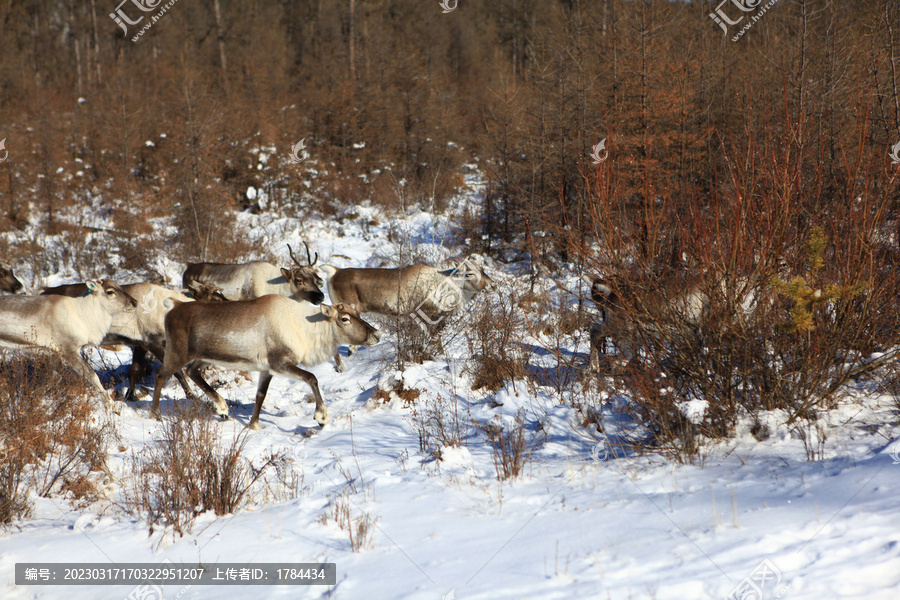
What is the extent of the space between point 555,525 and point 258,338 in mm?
4499

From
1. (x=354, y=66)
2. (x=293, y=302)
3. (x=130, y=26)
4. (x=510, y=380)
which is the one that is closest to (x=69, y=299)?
(x=293, y=302)

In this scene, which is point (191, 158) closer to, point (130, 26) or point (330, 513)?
point (330, 513)

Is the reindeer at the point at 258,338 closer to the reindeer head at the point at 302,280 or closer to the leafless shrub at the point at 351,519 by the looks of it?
the leafless shrub at the point at 351,519

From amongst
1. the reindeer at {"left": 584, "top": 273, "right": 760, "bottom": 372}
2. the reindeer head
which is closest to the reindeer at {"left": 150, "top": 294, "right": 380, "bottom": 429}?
the reindeer head

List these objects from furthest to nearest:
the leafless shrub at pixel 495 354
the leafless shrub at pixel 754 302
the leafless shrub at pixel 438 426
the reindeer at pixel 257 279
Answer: the reindeer at pixel 257 279, the leafless shrub at pixel 495 354, the leafless shrub at pixel 438 426, the leafless shrub at pixel 754 302

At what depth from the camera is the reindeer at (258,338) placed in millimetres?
7199

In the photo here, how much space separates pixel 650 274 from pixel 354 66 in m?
28.7

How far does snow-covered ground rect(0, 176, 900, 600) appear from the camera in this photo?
3.32m

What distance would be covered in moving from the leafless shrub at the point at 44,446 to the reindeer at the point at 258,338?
106 centimetres

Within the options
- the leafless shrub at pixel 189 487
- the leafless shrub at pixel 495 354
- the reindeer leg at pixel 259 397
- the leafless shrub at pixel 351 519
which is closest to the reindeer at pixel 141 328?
the reindeer leg at pixel 259 397

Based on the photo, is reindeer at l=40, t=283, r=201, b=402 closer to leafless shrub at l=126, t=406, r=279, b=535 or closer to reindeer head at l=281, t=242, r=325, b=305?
reindeer head at l=281, t=242, r=325, b=305

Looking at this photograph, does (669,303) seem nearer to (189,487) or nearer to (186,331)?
(189,487)

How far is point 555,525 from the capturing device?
411 centimetres

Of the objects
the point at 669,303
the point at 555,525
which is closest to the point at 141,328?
the point at 555,525
